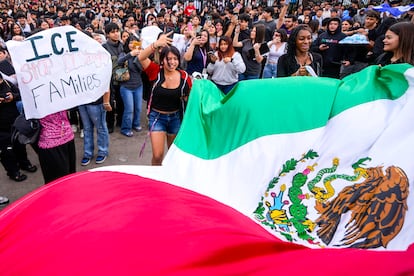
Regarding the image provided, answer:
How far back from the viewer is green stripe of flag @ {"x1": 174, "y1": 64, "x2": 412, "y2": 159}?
2.47 metres

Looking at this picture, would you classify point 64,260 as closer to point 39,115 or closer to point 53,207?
point 53,207

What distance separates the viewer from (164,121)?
396 cm

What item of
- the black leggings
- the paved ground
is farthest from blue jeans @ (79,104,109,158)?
the black leggings

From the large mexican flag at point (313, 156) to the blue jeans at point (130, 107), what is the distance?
2.93m

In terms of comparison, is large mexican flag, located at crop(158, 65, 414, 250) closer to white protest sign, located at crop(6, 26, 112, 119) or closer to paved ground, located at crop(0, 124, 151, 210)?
white protest sign, located at crop(6, 26, 112, 119)

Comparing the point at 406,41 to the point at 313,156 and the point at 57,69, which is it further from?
the point at 57,69

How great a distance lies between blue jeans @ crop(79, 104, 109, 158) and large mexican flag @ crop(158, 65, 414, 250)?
214cm

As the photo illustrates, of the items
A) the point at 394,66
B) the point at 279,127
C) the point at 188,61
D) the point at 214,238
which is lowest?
the point at 188,61

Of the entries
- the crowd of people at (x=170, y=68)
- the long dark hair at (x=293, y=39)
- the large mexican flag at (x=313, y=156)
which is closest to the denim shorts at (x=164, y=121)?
the crowd of people at (x=170, y=68)

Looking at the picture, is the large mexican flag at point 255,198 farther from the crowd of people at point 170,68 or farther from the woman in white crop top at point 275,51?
the woman in white crop top at point 275,51

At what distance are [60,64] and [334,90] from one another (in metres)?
2.33

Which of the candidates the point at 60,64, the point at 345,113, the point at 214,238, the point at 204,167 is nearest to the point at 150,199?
the point at 214,238

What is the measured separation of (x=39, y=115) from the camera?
3109 mm

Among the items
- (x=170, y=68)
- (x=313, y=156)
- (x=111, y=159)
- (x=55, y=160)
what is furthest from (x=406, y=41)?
(x=111, y=159)
